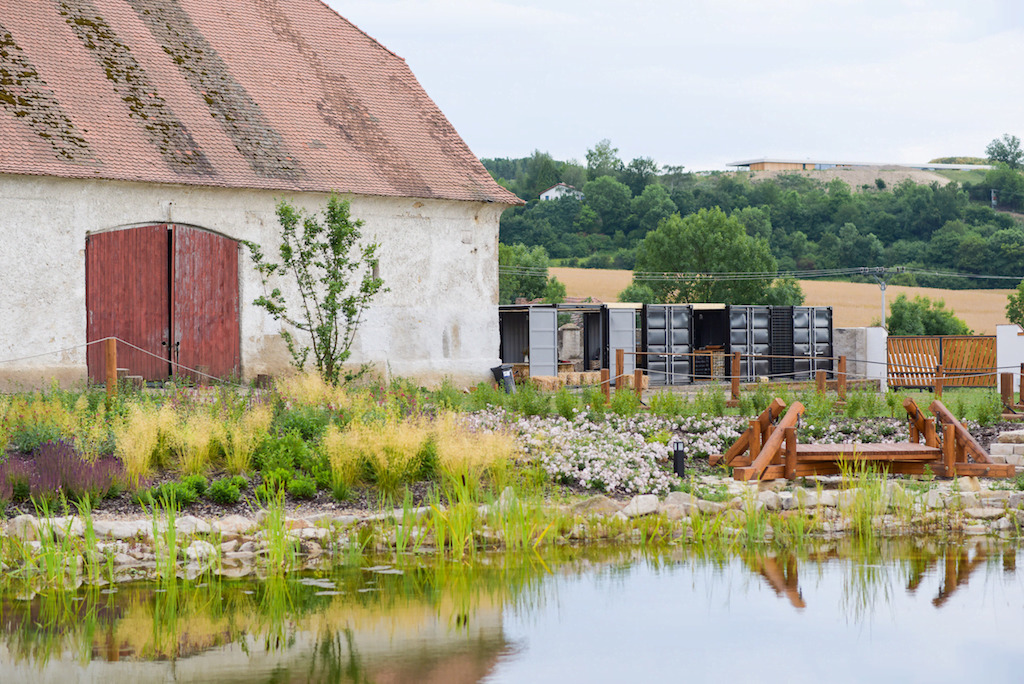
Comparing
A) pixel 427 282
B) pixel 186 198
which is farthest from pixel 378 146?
pixel 186 198

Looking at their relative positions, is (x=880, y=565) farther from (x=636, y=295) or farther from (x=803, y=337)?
(x=636, y=295)

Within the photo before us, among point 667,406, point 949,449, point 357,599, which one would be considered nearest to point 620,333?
point 667,406

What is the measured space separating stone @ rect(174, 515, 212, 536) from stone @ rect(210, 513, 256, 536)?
0.08m

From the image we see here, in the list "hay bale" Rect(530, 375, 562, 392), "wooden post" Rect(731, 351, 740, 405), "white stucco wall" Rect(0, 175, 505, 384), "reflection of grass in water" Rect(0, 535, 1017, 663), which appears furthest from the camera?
"hay bale" Rect(530, 375, 562, 392)

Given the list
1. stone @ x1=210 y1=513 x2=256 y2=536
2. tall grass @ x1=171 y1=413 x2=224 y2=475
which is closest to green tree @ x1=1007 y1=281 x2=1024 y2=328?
tall grass @ x1=171 y1=413 x2=224 y2=475

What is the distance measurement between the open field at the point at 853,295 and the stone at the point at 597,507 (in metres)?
57.8

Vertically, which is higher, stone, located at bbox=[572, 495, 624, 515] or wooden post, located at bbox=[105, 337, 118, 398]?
wooden post, located at bbox=[105, 337, 118, 398]

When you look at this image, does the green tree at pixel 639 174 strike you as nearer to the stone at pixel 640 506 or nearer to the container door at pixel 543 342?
the container door at pixel 543 342

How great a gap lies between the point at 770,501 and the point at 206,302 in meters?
12.7

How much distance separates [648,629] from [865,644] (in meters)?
1.48

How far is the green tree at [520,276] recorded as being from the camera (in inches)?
2606

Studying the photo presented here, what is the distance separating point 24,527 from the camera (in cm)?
1049

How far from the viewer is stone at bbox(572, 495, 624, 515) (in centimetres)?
1192

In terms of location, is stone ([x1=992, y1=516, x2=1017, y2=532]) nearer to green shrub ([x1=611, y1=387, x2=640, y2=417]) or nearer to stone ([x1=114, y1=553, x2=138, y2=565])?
green shrub ([x1=611, y1=387, x2=640, y2=417])
